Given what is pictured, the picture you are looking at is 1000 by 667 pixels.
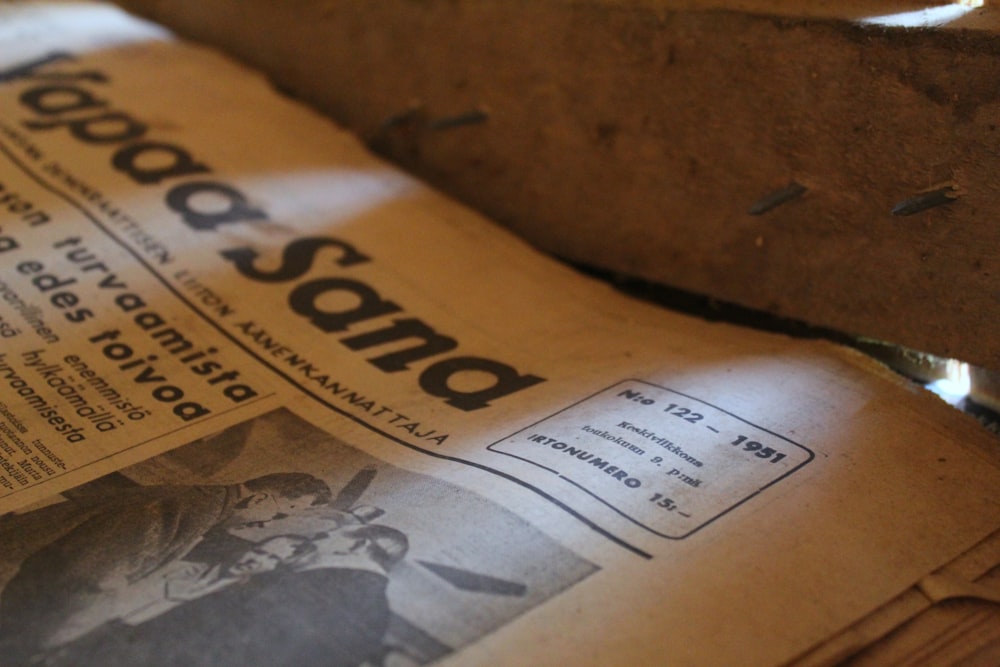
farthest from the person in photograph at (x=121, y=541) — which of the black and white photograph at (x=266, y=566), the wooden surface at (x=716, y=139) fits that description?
the wooden surface at (x=716, y=139)

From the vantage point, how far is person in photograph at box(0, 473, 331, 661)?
544mm

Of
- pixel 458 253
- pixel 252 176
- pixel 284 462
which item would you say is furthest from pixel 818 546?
pixel 252 176

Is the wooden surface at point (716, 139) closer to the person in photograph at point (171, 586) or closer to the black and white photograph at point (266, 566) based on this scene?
the black and white photograph at point (266, 566)

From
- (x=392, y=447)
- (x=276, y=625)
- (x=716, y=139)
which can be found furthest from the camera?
(x=716, y=139)

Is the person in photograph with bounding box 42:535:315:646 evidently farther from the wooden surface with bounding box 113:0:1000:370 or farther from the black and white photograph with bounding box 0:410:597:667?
the wooden surface with bounding box 113:0:1000:370

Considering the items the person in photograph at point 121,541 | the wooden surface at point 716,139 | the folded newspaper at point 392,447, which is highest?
the wooden surface at point 716,139

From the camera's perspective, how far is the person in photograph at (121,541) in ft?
1.79

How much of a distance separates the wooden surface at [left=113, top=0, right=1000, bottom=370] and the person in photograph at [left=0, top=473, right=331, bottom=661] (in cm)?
42

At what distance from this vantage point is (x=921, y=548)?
1.91 feet

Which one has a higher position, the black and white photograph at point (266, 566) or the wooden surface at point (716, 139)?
the wooden surface at point (716, 139)

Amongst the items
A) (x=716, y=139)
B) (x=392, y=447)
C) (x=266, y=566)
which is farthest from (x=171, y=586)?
(x=716, y=139)

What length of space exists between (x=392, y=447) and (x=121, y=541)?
18cm

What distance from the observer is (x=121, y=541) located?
0.60 metres

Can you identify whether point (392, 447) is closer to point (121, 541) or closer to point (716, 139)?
point (121, 541)
